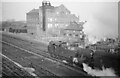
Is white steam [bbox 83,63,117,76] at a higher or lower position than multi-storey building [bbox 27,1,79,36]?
lower

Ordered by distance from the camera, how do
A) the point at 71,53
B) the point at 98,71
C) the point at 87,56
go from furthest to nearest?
the point at 71,53 < the point at 87,56 < the point at 98,71

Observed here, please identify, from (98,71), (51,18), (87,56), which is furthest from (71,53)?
(51,18)

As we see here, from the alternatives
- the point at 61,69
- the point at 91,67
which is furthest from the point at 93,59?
the point at 61,69

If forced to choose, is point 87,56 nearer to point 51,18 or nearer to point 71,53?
point 71,53

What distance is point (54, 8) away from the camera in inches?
1905

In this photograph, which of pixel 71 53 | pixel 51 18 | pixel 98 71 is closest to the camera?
pixel 98 71

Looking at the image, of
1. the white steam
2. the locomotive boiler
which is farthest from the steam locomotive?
the white steam

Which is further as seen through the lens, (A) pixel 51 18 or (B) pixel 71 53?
(A) pixel 51 18

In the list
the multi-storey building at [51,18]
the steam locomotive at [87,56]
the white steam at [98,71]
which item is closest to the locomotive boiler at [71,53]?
the steam locomotive at [87,56]

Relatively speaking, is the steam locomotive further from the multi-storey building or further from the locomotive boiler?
the multi-storey building

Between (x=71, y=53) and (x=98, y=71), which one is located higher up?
(x=71, y=53)

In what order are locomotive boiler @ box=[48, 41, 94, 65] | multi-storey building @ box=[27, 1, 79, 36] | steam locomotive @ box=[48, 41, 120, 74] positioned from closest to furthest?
steam locomotive @ box=[48, 41, 120, 74]
locomotive boiler @ box=[48, 41, 94, 65]
multi-storey building @ box=[27, 1, 79, 36]

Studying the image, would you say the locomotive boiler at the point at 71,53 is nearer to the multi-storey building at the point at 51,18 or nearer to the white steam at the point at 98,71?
the white steam at the point at 98,71

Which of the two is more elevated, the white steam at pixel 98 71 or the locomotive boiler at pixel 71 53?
the locomotive boiler at pixel 71 53
